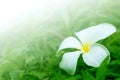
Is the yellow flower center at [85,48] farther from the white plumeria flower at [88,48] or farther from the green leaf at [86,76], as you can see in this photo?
the green leaf at [86,76]

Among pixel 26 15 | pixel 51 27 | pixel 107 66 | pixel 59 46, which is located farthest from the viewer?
pixel 26 15

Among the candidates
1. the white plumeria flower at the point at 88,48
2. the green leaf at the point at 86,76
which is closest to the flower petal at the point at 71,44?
the white plumeria flower at the point at 88,48

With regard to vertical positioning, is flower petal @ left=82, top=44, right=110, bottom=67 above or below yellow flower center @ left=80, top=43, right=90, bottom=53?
below

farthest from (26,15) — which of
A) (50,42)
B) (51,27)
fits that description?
(50,42)

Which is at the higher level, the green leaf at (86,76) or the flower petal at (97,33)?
the flower petal at (97,33)

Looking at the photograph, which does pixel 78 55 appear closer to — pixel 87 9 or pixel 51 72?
pixel 51 72

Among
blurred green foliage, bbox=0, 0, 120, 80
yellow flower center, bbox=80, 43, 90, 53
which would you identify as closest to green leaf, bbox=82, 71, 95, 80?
blurred green foliage, bbox=0, 0, 120, 80

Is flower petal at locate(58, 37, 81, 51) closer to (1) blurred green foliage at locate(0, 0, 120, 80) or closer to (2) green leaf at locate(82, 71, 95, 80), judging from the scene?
(1) blurred green foliage at locate(0, 0, 120, 80)
